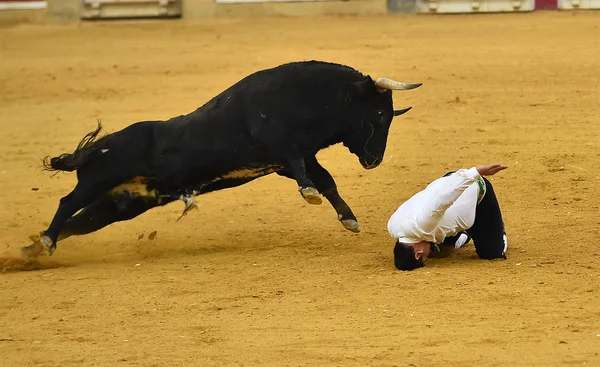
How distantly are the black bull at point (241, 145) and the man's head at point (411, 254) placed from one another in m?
0.56

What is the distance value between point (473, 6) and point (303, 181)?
10.6m

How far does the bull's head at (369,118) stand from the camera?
749cm

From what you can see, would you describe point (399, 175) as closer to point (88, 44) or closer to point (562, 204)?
point (562, 204)

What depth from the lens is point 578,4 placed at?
Result: 659 inches

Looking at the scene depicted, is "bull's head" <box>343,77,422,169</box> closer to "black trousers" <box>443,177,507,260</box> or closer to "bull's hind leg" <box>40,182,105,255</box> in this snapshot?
"black trousers" <box>443,177,507,260</box>

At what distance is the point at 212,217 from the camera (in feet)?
31.0

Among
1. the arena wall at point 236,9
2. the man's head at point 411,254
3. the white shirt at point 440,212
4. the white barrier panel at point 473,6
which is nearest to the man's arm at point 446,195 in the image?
the white shirt at point 440,212

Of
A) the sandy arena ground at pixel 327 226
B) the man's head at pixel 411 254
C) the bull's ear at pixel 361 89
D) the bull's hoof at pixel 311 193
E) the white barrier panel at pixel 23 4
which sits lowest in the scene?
the sandy arena ground at pixel 327 226

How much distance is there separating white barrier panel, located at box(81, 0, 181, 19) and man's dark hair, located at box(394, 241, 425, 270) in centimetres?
1202

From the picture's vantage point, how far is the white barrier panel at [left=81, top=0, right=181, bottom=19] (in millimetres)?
18359

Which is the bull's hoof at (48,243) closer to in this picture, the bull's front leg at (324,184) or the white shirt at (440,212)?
the bull's front leg at (324,184)

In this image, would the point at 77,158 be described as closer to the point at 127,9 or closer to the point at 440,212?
the point at 440,212

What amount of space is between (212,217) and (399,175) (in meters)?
1.84

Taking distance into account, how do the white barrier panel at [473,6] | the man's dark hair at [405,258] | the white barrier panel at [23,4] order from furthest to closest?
the white barrier panel at [23,4], the white barrier panel at [473,6], the man's dark hair at [405,258]
